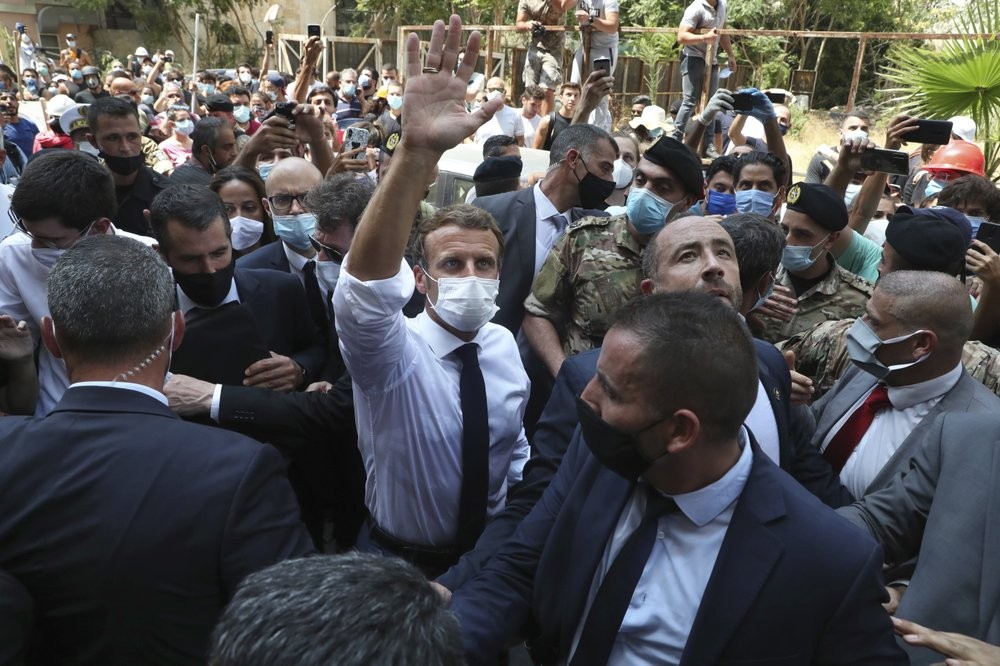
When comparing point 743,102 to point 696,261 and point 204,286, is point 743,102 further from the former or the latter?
point 204,286

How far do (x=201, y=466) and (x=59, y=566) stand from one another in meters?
0.37

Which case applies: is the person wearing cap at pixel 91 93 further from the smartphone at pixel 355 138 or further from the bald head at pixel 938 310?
the bald head at pixel 938 310

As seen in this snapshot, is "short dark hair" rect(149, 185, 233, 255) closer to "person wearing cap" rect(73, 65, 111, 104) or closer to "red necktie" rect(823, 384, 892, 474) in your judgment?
"red necktie" rect(823, 384, 892, 474)

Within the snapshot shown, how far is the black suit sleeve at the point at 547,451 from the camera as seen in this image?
2479 millimetres

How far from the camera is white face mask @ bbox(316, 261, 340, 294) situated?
12.5 feet

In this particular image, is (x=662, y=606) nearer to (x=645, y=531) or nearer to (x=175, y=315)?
(x=645, y=531)

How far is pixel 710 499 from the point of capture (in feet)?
6.32

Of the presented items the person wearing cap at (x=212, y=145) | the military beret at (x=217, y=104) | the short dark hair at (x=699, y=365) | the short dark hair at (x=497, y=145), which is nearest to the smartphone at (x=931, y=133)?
the short dark hair at (x=497, y=145)

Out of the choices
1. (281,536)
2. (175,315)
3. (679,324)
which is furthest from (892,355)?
(175,315)

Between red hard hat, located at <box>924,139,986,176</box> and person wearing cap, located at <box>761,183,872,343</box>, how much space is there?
8.45 ft

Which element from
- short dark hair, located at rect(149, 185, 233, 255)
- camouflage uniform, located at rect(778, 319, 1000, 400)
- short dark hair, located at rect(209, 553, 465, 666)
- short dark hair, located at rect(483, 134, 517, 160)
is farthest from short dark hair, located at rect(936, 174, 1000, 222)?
short dark hair, located at rect(209, 553, 465, 666)

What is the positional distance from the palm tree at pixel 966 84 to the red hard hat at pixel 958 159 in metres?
0.97

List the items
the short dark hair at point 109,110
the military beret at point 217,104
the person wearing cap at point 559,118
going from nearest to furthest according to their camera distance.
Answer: the short dark hair at point 109,110, the military beret at point 217,104, the person wearing cap at point 559,118

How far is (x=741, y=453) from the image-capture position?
201 centimetres
